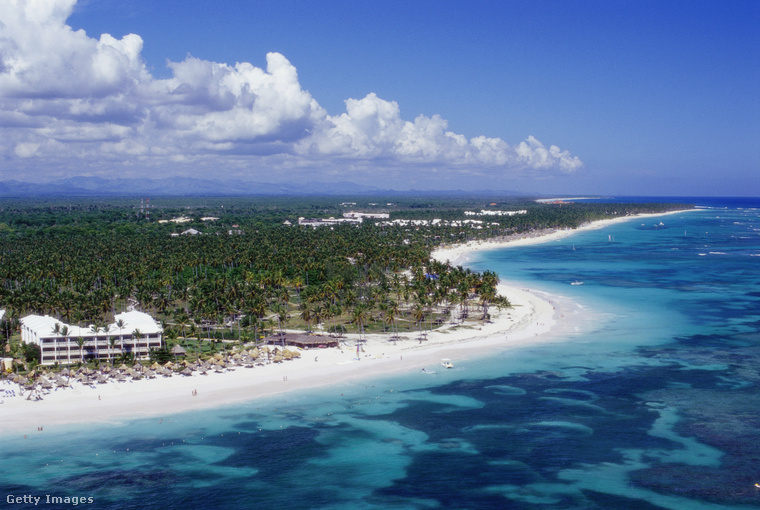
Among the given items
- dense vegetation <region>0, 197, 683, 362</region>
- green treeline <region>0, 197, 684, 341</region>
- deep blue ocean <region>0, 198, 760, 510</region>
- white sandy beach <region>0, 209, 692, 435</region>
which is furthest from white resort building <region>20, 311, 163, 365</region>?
deep blue ocean <region>0, 198, 760, 510</region>

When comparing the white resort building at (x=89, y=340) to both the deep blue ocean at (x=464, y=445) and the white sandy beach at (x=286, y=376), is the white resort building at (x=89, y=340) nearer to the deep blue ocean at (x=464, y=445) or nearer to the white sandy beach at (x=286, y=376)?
the white sandy beach at (x=286, y=376)

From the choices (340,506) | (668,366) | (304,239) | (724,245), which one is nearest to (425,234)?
(304,239)

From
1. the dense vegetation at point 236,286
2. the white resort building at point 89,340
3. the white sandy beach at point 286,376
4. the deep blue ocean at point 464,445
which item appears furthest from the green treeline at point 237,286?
the deep blue ocean at point 464,445

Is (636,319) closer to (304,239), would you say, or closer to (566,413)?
(566,413)

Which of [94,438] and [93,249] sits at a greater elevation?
[93,249]

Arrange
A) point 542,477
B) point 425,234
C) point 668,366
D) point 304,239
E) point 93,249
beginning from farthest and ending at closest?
1. point 425,234
2. point 304,239
3. point 93,249
4. point 668,366
5. point 542,477

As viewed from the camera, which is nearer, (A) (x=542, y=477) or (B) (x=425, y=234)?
(A) (x=542, y=477)
